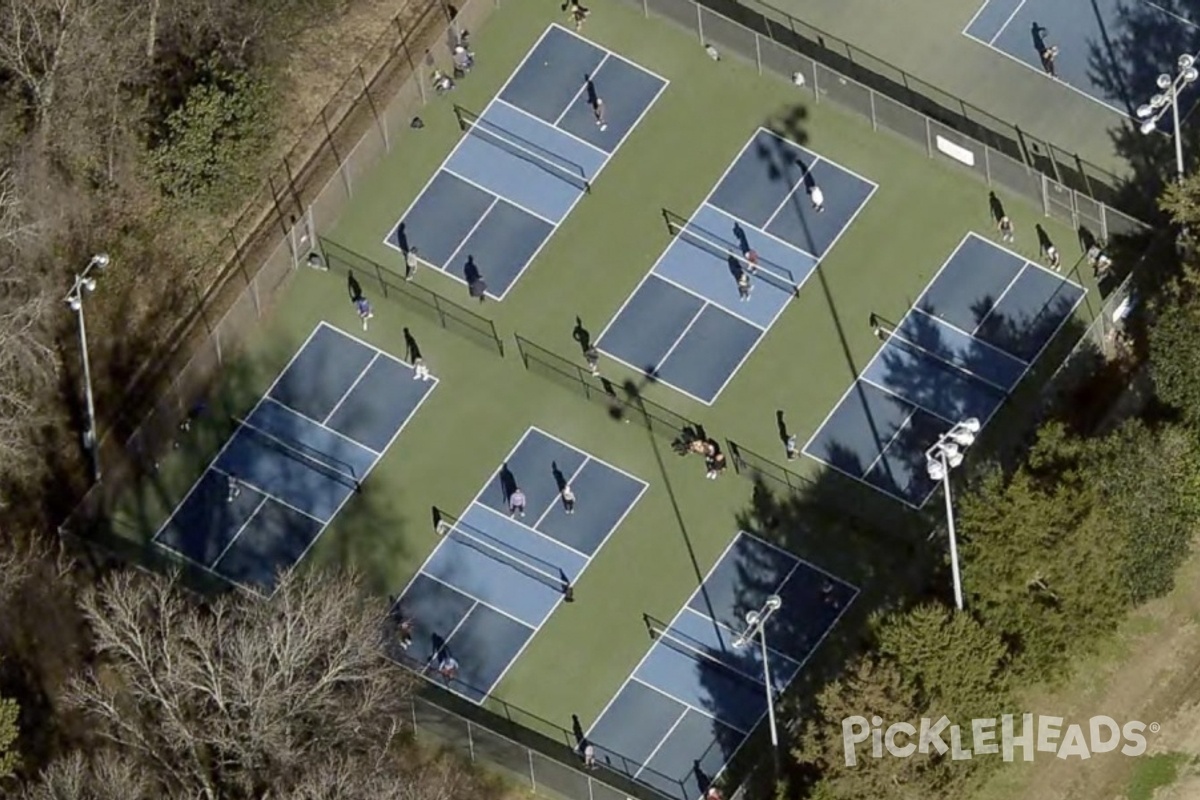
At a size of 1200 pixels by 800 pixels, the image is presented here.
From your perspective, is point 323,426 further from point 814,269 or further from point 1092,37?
point 1092,37

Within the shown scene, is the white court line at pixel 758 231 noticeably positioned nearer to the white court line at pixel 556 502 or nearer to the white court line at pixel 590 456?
the white court line at pixel 590 456

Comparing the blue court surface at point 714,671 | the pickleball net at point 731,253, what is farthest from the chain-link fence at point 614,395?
the pickleball net at point 731,253

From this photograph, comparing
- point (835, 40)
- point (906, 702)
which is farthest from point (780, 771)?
point (835, 40)

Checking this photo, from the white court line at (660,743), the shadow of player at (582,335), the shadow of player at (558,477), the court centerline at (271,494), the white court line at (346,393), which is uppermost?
the shadow of player at (582,335)

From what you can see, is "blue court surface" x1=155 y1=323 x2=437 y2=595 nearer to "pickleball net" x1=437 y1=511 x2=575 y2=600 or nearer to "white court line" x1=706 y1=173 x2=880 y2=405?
"pickleball net" x1=437 y1=511 x2=575 y2=600

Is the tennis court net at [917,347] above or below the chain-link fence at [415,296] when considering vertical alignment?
above

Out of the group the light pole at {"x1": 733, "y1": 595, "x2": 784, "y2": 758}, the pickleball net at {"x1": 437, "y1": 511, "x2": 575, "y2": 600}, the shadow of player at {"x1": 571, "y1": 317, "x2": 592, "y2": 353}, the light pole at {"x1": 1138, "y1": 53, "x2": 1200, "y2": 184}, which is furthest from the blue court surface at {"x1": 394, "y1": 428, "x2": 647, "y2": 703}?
the light pole at {"x1": 1138, "y1": 53, "x2": 1200, "y2": 184}

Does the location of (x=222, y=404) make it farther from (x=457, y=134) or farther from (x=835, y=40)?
(x=835, y=40)
